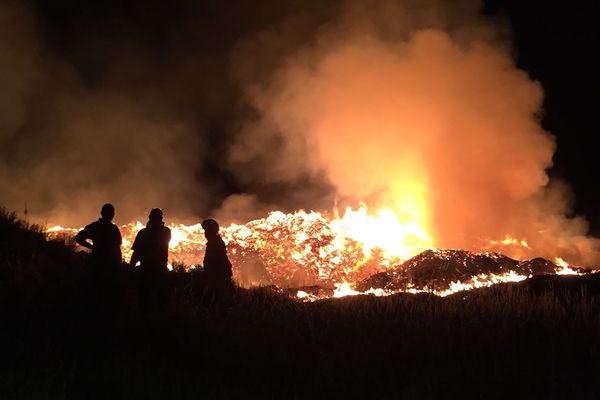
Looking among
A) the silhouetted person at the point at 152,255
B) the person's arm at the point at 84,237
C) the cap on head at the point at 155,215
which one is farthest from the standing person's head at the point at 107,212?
the cap on head at the point at 155,215

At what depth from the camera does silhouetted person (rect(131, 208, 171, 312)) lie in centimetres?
923

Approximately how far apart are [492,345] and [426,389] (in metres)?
1.57

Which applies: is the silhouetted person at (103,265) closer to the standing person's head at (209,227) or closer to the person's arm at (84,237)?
the person's arm at (84,237)

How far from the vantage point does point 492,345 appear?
19.2 feet

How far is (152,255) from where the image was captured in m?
9.66

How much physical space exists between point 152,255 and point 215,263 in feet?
4.32

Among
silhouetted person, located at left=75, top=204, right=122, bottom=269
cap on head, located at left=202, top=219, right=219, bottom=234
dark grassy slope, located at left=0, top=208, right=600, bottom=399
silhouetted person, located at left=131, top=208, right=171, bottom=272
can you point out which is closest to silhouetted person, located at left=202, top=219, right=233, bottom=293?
cap on head, located at left=202, top=219, right=219, bottom=234

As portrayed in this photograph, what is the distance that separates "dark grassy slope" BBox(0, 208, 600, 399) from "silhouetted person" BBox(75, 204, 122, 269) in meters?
0.45

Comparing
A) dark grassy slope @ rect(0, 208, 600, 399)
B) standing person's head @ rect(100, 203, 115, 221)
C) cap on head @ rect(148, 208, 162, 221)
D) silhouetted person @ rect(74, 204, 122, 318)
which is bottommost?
dark grassy slope @ rect(0, 208, 600, 399)

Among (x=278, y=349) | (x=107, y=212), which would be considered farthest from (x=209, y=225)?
(x=278, y=349)

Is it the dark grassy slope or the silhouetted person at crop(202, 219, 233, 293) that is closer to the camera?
the dark grassy slope

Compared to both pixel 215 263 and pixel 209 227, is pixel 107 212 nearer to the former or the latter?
pixel 209 227

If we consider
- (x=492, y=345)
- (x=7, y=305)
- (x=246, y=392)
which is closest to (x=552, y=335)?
(x=492, y=345)

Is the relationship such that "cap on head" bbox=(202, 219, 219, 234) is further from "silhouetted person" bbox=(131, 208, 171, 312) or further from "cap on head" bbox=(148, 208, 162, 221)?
"cap on head" bbox=(148, 208, 162, 221)
